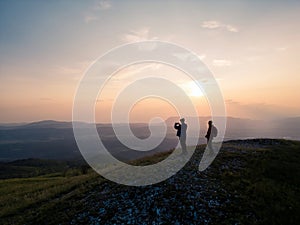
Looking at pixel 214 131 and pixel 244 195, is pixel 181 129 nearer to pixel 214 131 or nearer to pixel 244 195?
pixel 214 131

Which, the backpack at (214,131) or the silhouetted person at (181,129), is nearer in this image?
the silhouetted person at (181,129)

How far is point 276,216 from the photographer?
17578mm

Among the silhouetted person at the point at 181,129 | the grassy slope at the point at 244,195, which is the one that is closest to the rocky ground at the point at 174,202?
the grassy slope at the point at 244,195

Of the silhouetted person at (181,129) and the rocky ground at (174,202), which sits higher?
the silhouetted person at (181,129)

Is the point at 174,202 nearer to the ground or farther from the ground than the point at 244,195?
nearer to the ground

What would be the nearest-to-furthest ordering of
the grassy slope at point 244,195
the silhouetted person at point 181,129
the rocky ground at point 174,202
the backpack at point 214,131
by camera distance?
the rocky ground at point 174,202 → the grassy slope at point 244,195 → the silhouetted person at point 181,129 → the backpack at point 214,131

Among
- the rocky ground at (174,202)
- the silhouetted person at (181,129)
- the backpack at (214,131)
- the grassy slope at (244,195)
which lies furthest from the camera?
the backpack at (214,131)

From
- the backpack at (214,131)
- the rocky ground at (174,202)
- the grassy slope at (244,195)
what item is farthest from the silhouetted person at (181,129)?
the rocky ground at (174,202)

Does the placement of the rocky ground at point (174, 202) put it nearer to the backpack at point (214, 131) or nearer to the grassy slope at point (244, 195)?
the grassy slope at point (244, 195)

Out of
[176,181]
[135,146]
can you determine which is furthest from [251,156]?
[135,146]

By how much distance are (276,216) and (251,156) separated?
1343 cm

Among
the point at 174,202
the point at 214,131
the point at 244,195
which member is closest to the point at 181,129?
the point at 214,131

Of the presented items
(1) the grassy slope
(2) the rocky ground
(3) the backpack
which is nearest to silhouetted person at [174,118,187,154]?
(3) the backpack

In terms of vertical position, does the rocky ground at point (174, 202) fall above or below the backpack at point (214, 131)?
below
